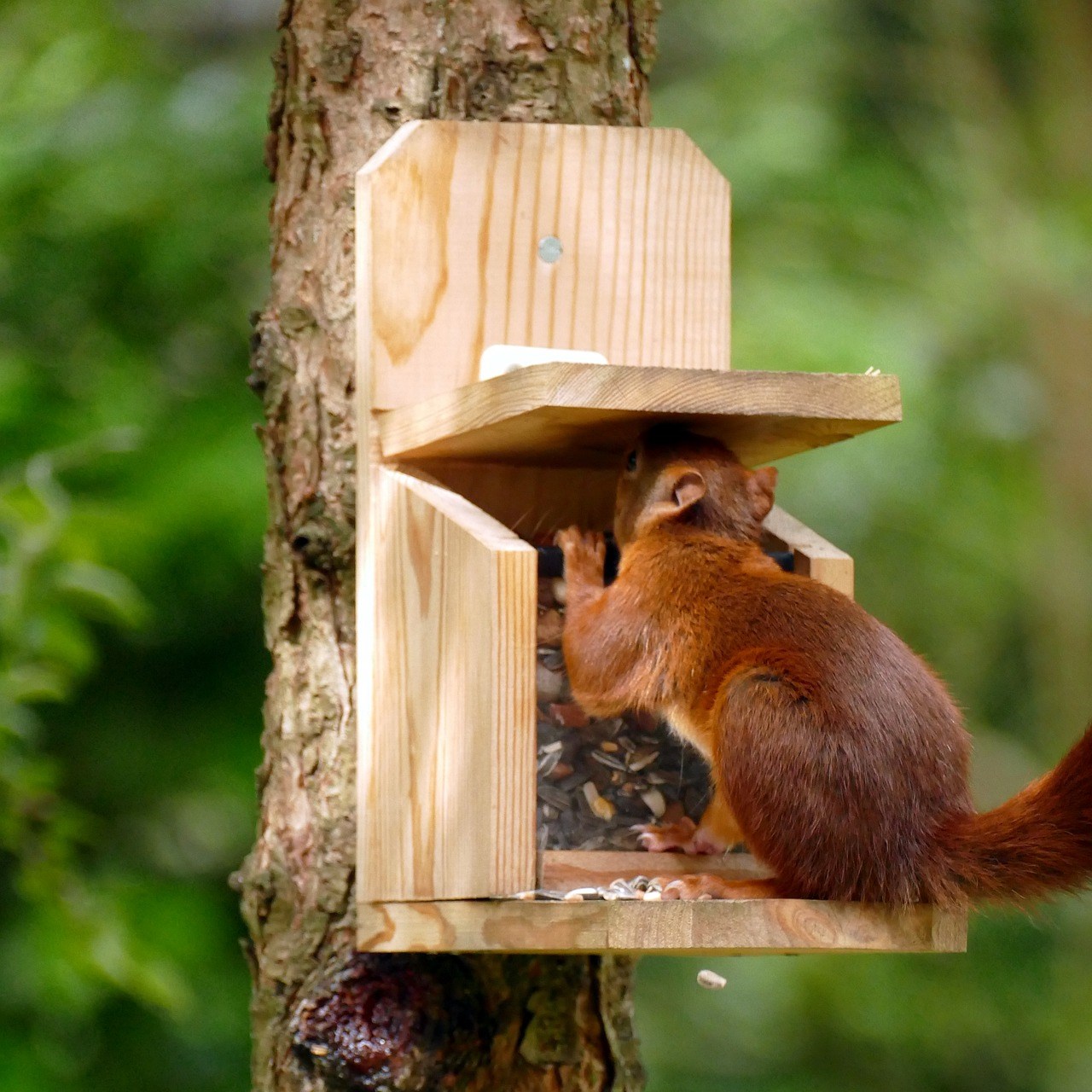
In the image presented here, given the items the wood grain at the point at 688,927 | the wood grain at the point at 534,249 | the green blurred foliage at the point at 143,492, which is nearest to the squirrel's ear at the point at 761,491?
the wood grain at the point at 534,249

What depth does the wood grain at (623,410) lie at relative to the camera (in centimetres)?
215

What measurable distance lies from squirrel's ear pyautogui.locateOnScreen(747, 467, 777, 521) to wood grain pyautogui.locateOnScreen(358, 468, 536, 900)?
0.40 metres

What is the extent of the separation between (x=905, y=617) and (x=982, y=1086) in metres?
2.06

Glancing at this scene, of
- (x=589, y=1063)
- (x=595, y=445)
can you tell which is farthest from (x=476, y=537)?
(x=589, y=1063)

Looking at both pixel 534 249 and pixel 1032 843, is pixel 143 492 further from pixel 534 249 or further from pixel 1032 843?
pixel 1032 843

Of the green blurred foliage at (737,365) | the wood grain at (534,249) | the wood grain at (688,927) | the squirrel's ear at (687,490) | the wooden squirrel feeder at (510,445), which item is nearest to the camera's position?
the wood grain at (688,927)

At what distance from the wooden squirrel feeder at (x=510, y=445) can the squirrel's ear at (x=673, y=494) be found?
8 centimetres

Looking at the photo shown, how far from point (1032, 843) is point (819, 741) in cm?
32

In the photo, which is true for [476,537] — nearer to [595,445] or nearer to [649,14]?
[595,445]

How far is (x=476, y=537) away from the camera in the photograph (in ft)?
7.47

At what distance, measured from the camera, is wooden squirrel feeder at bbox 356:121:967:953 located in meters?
2.17

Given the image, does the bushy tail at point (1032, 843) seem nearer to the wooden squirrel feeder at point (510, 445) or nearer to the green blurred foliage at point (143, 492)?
the wooden squirrel feeder at point (510, 445)

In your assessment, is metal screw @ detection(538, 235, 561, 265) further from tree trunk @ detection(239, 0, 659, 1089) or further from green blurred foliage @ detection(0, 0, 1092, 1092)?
green blurred foliage @ detection(0, 0, 1092, 1092)

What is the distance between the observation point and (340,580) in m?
2.72
